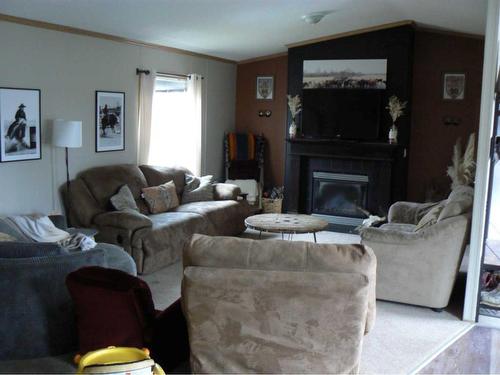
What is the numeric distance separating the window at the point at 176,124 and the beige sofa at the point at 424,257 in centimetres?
356

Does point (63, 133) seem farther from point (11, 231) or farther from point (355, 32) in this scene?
point (355, 32)

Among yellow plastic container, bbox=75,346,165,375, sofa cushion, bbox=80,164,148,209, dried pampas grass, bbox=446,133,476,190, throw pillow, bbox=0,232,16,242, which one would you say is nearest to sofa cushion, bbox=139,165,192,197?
sofa cushion, bbox=80,164,148,209

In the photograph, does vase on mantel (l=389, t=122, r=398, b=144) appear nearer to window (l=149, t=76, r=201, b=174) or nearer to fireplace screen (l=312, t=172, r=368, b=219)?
fireplace screen (l=312, t=172, r=368, b=219)

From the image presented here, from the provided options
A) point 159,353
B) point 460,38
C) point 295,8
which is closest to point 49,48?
point 295,8

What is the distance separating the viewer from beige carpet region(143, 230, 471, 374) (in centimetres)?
360

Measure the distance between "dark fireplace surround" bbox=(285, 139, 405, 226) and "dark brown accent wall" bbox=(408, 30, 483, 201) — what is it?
1.37 feet

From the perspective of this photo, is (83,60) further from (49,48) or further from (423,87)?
(423,87)

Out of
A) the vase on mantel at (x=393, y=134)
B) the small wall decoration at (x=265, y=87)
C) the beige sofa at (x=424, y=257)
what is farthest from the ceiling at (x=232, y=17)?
the beige sofa at (x=424, y=257)

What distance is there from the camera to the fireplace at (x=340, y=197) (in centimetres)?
750

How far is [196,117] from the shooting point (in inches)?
304

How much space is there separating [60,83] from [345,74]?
3748 mm

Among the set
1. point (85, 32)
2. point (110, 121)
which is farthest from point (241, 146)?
point (85, 32)

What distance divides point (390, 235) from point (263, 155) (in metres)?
4.25

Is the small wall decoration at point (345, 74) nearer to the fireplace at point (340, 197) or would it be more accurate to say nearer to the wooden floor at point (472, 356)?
the fireplace at point (340, 197)
